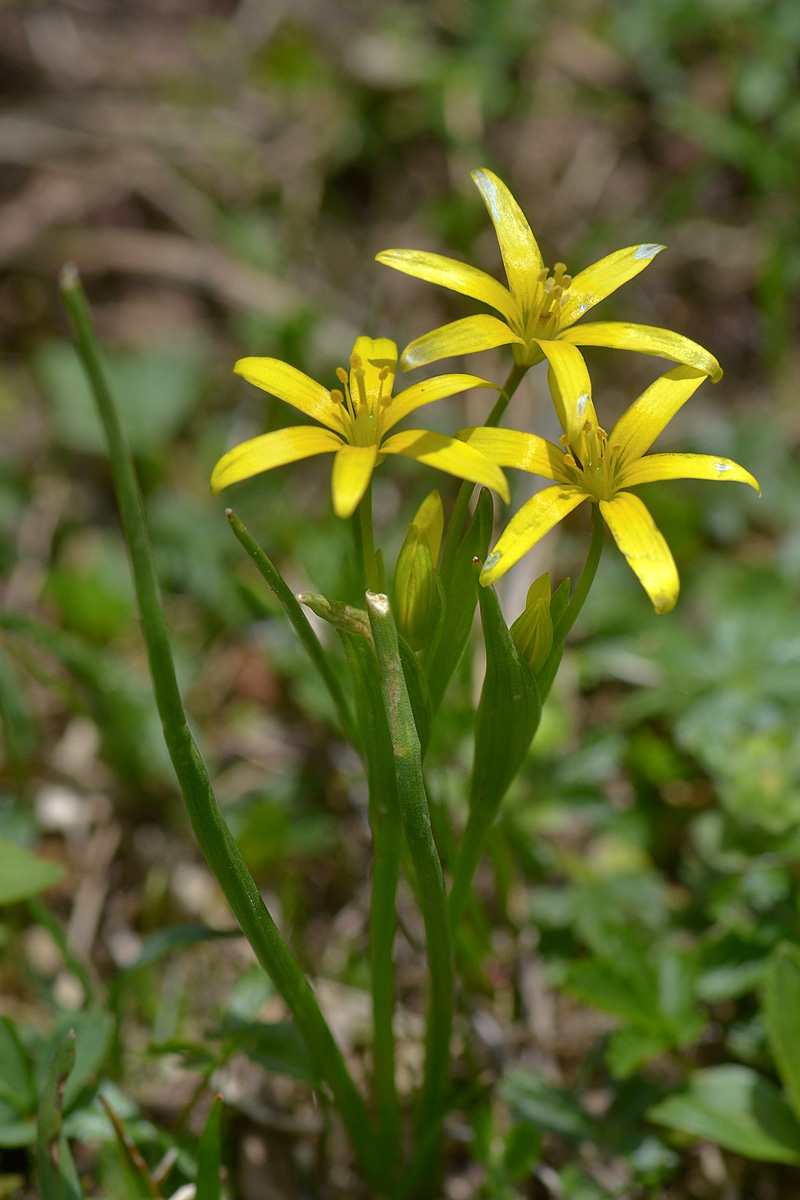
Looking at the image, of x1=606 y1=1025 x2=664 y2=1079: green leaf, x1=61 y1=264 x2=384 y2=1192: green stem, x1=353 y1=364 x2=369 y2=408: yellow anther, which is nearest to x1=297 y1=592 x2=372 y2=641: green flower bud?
x1=61 y1=264 x2=384 y2=1192: green stem

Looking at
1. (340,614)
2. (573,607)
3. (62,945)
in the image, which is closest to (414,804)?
(340,614)

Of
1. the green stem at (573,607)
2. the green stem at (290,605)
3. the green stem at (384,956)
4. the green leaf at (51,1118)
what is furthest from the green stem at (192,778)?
the green stem at (573,607)

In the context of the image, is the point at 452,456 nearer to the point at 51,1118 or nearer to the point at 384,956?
the point at 384,956

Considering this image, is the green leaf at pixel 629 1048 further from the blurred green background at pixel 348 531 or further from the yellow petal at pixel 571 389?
the yellow petal at pixel 571 389

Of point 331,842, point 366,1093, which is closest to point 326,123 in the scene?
point 331,842

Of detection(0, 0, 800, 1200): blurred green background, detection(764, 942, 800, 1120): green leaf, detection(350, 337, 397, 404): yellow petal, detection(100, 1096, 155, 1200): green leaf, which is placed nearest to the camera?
detection(350, 337, 397, 404): yellow petal

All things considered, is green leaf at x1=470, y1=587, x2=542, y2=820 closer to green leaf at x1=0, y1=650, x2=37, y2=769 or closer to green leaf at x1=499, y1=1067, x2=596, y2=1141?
green leaf at x1=499, y1=1067, x2=596, y2=1141

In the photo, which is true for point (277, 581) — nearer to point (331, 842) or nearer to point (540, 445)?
point (540, 445)
